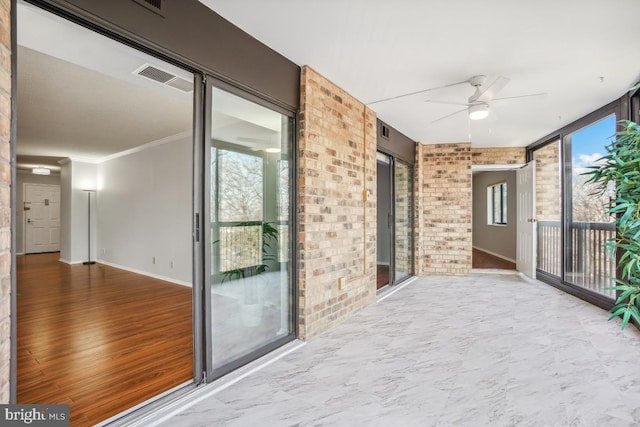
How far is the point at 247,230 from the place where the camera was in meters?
2.64

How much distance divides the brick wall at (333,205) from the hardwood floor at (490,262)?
4346mm

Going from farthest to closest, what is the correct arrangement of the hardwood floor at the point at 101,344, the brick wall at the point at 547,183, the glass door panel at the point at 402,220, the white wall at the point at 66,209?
the white wall at the point at 66,209, the brick wall at the point at 547,183, the glass door panel at the point at 402,220, the hardwood floor at the point at 101,344

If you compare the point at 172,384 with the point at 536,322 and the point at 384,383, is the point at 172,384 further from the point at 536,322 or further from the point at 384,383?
the point at 536,322

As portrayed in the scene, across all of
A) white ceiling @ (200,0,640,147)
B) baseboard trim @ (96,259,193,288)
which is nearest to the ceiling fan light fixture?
white ceiling @ (200,0,640,147)

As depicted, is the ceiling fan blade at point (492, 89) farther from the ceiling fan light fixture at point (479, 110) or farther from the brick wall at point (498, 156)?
the brick wall at point (498, 156)

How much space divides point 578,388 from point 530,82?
8.91 ft

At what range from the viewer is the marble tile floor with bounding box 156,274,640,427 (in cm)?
190

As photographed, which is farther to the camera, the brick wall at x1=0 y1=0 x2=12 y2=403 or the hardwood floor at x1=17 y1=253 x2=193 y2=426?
the hardwood floor at x1=17 y1=253 x2=193 y2=426

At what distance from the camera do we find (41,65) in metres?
2.98

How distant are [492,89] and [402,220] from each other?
302 centimetres

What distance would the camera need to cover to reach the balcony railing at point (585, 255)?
168 inches

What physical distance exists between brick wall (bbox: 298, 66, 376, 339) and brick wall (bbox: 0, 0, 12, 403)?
1952mm

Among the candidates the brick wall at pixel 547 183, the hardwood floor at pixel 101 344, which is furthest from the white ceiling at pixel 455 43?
the hardwood floor at pixel 101 344

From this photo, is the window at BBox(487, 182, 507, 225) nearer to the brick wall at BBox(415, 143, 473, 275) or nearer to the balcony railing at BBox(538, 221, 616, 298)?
the brick wall at BBox(415, 143, 473, 275)
